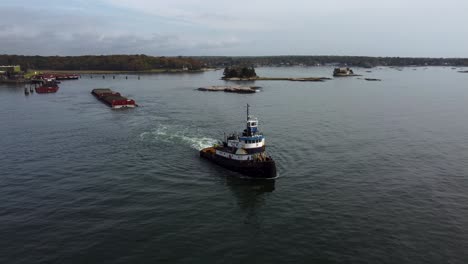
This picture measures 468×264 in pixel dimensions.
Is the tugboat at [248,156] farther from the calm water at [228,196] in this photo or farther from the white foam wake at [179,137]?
the white foam wake at [179,137]

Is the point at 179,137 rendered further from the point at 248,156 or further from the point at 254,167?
the point at 254,167

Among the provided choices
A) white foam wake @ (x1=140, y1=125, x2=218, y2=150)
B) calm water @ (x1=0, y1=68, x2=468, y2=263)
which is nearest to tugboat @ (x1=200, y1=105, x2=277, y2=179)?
calm water @ (x1=0, y1=68, x2=468, y2=263)

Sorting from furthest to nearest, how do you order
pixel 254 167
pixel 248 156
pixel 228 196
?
1. pixel 248 156
2. pixel 254 167
3. pixel 228 196

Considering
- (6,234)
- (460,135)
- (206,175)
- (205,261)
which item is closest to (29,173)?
(6,234)

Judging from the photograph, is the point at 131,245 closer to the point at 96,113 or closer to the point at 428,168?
the point at 428,168

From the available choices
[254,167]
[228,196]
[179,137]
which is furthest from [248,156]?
[179,137]

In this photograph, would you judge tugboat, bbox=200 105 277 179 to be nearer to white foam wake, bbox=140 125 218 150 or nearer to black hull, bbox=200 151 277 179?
black hull, bbox=200 151 277 179
